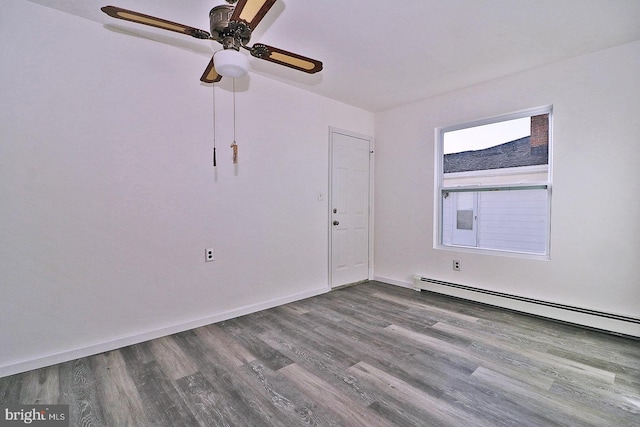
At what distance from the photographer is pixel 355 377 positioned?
6.52ft

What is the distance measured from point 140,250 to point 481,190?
12.3 feet

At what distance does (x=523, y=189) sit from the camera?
322cm

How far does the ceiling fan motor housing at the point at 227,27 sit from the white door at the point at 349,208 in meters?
2.32

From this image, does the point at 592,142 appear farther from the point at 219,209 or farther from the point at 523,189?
the point at 219,209

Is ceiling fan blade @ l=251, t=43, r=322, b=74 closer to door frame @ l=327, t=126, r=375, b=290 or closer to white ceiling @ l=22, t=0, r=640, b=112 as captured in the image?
white ceiling @ l=22, t=0, r=640, b=112

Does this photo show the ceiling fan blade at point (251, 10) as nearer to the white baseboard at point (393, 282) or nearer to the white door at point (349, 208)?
the white door at point (349, 208)

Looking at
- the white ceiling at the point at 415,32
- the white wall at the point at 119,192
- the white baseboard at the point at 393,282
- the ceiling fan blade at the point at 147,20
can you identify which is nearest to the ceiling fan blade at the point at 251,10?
the ceiling fan blade at the point at 147,20

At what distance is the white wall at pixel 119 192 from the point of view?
2.04 meters

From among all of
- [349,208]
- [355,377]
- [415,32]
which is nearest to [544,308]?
[355,377]

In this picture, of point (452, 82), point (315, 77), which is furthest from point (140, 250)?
point (452, 82)

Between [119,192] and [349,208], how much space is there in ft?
9.12

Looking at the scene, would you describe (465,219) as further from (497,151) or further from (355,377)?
(355,377)

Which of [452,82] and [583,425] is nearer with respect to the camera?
[583,425]

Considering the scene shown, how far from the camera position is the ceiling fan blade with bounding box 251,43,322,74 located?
5.89 ft
